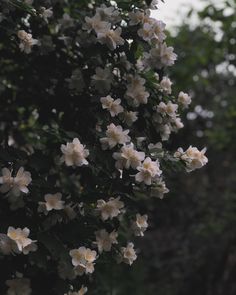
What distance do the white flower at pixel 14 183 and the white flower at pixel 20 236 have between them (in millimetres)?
113

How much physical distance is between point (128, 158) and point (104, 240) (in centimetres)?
31

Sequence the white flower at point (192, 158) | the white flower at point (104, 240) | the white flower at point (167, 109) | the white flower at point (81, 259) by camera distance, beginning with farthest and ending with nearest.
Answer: the white flower at point (167, 109) → the white flower at point (192, 158) → the white flower at point (104, 240) → the white flower at point (81, 259)

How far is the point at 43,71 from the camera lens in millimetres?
2266

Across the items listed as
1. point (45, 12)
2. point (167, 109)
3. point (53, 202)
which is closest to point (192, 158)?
point (167, 109)

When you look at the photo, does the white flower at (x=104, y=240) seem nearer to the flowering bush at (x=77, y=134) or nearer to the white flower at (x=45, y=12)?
the flowering bush at (x=77, y=134)

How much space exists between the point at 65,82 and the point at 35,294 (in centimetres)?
82

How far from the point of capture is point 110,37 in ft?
6.91

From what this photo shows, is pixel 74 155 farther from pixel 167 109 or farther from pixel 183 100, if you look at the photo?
pixel 183 100

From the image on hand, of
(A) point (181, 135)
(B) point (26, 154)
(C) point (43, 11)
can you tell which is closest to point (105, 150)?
(B) point (26, 154)

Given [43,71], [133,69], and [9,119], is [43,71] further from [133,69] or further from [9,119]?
[9,119]

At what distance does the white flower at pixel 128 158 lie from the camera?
6.56ft

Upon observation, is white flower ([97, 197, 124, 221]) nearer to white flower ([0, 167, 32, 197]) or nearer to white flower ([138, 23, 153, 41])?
white flower ([0, 167, 32, 197])

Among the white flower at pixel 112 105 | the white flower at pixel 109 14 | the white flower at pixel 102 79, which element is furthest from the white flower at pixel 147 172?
the white flower at pixel 109 14

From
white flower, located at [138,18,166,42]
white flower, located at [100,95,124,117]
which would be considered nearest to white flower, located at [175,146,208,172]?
white flower, located at [100,95,124,117]
